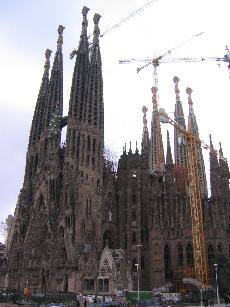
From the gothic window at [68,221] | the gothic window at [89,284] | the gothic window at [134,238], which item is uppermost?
the gothic window at [68,221]

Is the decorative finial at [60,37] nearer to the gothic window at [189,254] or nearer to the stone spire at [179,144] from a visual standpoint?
the stone spire at [179,144]

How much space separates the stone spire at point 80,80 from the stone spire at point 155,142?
39.4m

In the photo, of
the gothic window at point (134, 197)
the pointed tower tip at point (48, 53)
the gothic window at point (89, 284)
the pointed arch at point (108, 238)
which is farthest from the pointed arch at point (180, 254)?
the pointed tower tip at point (48, 53)

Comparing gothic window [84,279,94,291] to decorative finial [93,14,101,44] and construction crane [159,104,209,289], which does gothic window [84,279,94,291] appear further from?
decorative finial [93,14,101,44]

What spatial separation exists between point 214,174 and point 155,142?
63.3 metres

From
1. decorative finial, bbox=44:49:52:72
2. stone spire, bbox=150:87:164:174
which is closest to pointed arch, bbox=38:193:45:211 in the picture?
decorative finial, bbox=44:49:52:72

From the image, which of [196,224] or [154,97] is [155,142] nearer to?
[154,97]

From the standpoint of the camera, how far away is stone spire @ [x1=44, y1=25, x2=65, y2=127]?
11481 centimetres

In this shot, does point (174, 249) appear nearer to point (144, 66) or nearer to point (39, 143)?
point (39, 143)

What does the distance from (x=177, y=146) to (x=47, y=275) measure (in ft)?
276

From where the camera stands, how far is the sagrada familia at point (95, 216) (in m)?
86.3

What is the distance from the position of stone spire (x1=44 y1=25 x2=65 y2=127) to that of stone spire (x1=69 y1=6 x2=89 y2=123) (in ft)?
30.6

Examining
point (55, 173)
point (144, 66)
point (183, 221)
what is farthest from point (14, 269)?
point (144, 66)

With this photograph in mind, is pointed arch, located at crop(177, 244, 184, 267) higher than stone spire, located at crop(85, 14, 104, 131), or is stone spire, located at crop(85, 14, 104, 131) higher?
stone spire, located at crop(85, 14, 104, 131)
